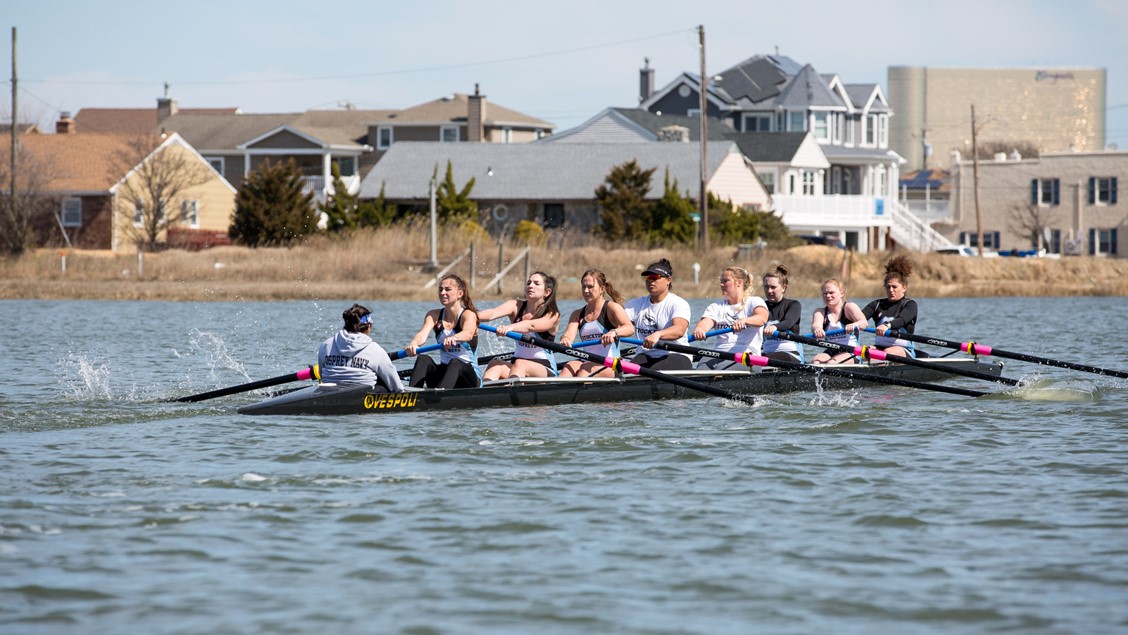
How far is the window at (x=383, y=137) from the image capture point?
72.5 m

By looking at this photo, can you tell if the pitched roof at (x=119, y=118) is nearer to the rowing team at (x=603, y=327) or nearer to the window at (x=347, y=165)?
the window at (x=347, y=165)

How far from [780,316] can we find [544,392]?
340 centimetres

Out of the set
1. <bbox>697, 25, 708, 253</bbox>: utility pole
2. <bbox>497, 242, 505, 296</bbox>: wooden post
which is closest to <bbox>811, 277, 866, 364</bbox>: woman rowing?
<bbox>497, 242, 505, 296</bbox>: wooden post

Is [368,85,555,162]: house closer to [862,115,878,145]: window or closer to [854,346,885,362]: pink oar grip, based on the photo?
[862,115,878,145]: window

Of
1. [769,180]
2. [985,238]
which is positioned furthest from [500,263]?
[985,238]

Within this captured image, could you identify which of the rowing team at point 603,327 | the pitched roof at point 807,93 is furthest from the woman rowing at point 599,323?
the pitched roof at point 807,93

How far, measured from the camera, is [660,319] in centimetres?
1492

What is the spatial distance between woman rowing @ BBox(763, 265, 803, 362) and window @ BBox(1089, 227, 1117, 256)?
6168 cm

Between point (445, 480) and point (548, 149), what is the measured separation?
5116 cm

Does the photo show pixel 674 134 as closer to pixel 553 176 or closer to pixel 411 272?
pixel 553 176

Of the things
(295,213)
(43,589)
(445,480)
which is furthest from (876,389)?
(295,213)

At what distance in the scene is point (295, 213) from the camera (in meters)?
48.9

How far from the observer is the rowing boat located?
13242mm

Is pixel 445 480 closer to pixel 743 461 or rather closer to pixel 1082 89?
pixel 743 461
